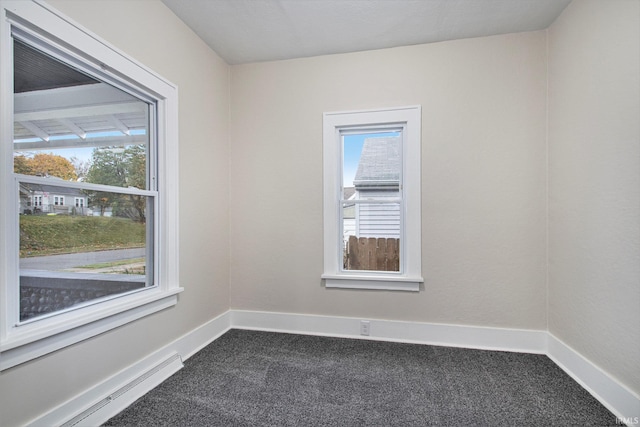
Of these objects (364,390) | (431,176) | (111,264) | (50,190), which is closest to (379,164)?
(431,176)

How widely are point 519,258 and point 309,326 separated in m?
1.94

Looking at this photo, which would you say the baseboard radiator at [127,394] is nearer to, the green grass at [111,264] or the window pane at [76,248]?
the window pane at [76,248]

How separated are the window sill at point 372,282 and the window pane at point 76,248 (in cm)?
151

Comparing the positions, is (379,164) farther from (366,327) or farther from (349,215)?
(366,327)

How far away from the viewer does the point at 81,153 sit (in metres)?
1.67

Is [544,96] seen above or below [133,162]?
above

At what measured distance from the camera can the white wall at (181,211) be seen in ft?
4.68

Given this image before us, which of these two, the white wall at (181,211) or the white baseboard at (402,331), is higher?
the white wall at (181,211)

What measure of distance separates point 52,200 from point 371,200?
226cm

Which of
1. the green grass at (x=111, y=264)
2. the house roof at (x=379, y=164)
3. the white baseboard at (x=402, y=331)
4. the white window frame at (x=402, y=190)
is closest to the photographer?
the green grass at (x=111, y=264)

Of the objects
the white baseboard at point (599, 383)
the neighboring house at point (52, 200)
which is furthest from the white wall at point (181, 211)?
the white baseboard at point (599, 383)

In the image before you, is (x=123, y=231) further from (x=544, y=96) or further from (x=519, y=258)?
(x=544, y=96)

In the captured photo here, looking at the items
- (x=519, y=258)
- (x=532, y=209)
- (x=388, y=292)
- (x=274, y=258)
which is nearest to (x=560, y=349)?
(x=519, y=258)

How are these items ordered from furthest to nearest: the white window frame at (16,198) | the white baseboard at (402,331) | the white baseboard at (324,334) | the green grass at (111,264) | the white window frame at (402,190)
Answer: the white window frame at (402,190), the white baseboard at (402,331), the green grass at (111,264), the white baseboard at (324,334), the white window frame at (16,198)
